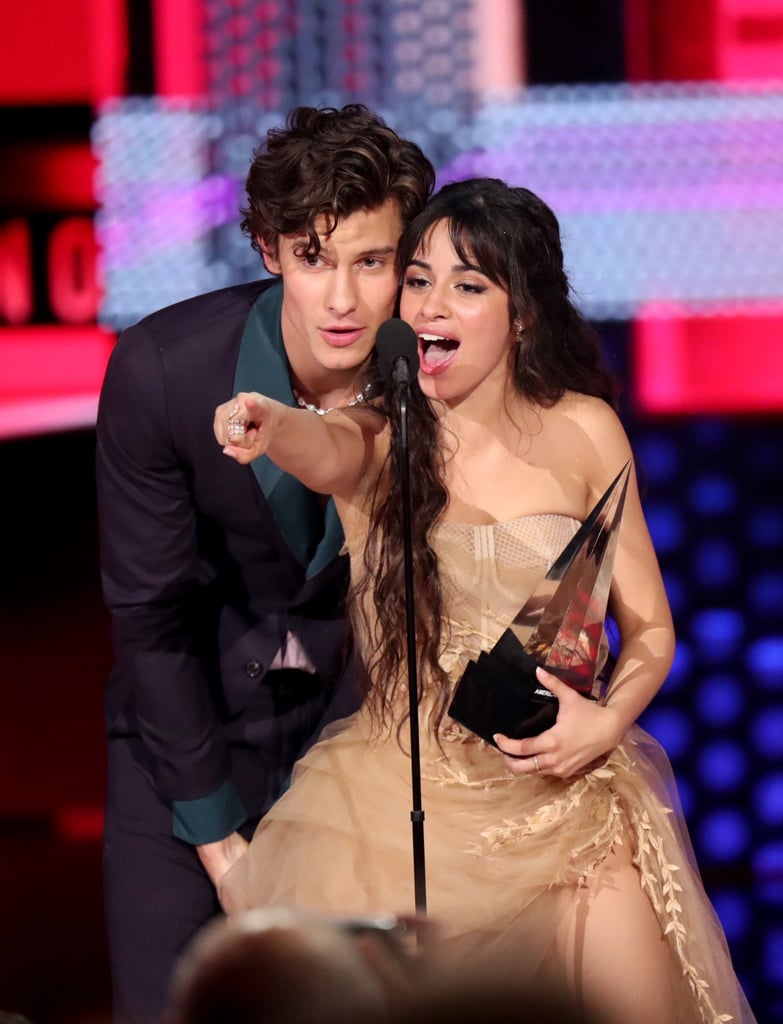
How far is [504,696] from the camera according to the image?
5.72ft

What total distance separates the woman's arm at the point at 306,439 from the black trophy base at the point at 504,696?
0.35 meters

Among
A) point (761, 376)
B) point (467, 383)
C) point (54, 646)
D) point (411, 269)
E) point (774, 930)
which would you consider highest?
point (411, 269)

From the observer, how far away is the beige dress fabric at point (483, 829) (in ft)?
6.03

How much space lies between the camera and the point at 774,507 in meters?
3.16

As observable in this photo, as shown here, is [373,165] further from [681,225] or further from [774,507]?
[774,507]

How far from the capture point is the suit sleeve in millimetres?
2145

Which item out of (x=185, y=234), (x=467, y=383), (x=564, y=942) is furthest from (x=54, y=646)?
(x=564, y=942)

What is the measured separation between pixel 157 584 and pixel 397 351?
78 cm

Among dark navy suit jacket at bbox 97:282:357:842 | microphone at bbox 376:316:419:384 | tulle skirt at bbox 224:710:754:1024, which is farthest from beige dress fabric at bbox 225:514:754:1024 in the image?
microphone at bbox 376:316:419:384

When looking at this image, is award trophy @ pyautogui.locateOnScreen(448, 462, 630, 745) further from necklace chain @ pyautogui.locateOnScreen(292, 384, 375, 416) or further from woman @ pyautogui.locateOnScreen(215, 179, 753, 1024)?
necklace chain @ pyautogui.locateOnScreen(292, 384, 375, 416)

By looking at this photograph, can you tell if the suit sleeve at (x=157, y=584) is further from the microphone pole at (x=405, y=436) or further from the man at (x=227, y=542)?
the microphone pole at (x=405, y=436)

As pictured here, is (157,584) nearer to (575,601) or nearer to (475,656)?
(475,656)

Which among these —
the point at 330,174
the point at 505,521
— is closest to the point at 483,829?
the point at 505,521

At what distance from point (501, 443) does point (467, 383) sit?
0.11 meters
